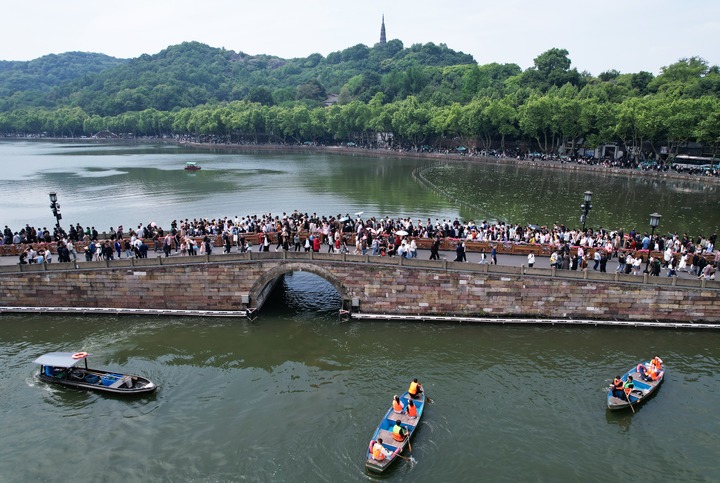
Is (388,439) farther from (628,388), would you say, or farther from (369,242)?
(369,242)

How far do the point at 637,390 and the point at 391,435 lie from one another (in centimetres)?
1069

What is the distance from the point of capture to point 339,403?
20828 millimetres

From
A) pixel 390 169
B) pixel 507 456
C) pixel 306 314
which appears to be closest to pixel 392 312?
pixel 306 314

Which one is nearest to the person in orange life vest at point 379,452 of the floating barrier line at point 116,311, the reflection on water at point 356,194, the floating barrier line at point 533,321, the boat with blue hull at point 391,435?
the boat with blue hull at point 391,435

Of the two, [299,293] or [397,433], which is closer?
[397,433]

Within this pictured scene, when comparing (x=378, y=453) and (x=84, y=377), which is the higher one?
(x=84, y=377)

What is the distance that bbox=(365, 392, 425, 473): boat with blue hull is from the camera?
16797mm

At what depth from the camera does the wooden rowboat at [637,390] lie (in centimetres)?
1977

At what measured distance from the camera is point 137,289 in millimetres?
28125

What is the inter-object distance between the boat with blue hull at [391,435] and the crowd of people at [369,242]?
10.4 meters

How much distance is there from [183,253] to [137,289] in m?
3.52

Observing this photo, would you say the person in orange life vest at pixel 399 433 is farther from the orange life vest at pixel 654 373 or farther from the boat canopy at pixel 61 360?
the boat canopy at pixel 61 360

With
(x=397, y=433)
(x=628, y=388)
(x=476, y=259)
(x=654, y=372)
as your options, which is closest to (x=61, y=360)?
(x=397, y=433)

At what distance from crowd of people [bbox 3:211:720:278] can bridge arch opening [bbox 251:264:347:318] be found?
178cm
